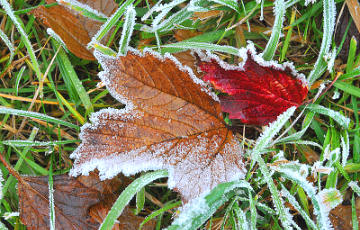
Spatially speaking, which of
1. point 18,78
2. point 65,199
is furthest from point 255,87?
point 18,78

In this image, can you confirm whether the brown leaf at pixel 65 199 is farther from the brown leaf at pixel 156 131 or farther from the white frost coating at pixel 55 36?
the white frost coating at pixel 55 36

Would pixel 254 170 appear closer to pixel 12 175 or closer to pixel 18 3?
pixel 12 175

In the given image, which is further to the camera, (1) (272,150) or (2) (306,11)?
(2) (306,11)

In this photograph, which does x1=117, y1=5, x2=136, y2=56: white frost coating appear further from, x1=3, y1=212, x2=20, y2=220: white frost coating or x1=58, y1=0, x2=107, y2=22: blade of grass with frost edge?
x1=3, y1=212, x2=20, y2=220: white frost coating

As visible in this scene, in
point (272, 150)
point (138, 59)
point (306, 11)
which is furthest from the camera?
point (306, 11)

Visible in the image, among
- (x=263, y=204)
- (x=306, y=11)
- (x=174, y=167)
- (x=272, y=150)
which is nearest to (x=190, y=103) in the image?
(x=174, y=167)

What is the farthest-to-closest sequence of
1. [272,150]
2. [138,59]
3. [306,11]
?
[306,11]
[272,150]
[138,59]

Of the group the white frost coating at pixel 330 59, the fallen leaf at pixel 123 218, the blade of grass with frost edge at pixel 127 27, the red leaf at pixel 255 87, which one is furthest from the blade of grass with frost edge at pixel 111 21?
the white frost coating at pixel 330 59
